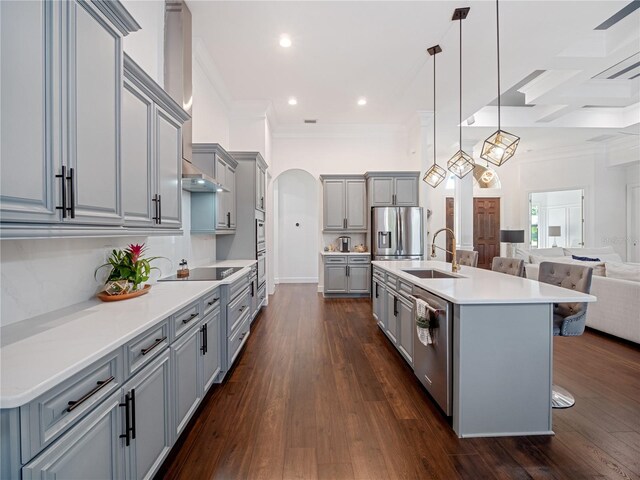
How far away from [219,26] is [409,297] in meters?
3.40

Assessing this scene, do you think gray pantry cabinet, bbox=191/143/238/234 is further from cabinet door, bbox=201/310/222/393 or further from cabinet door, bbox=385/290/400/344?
cabinet door, bbox=385/290/400/344

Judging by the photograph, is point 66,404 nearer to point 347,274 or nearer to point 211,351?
point 211,351

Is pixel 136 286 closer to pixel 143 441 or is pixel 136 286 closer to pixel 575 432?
pixel 143 441

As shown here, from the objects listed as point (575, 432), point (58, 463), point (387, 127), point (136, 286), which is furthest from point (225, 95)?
point (575, 432)

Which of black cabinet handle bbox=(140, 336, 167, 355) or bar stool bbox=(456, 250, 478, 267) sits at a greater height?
bar stool bbox=(456, 250, 478, 267)

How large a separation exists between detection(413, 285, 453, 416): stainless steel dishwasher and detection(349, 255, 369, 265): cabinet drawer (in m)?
3.52

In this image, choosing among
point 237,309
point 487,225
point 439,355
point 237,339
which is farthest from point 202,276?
point 487,225

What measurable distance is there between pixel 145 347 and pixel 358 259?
489 centimetres

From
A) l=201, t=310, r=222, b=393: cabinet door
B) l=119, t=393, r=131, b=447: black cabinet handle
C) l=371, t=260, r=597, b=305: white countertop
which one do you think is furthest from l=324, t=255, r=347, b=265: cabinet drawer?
l=119, t=393, r=131, b=447: black cabinet handle

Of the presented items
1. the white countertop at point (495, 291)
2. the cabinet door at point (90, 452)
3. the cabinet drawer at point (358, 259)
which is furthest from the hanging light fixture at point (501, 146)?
the cabinet drawer at point (358, 259)

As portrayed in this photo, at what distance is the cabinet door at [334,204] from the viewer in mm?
6332

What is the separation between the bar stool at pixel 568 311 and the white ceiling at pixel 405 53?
245 centimetres

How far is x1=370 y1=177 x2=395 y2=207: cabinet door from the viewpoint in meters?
6.02

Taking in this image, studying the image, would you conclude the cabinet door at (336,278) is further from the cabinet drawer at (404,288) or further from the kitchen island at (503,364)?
the kitchen island at (503,364)
